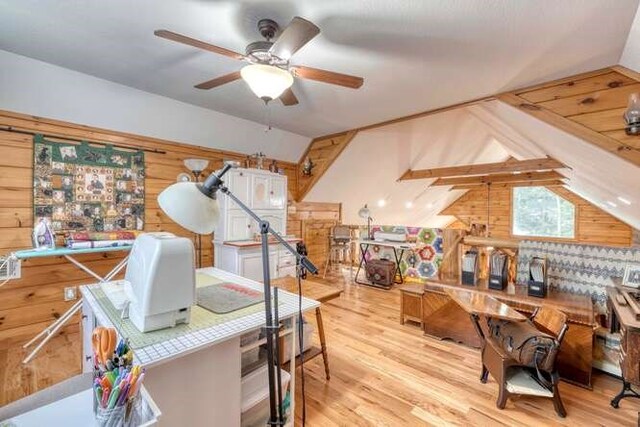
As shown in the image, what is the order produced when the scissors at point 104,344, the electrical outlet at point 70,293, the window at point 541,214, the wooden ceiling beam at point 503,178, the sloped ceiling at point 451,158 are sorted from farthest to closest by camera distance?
the window at point 541,214, the wooden ceiling beam at point 503,178, the electrical outlet at point 70,293, the sloped ceiling at point 451,158, the scissors at point 104,344

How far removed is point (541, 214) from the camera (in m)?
6.79

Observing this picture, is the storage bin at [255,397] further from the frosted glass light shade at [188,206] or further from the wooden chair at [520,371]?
the wooden chair at [520,371]

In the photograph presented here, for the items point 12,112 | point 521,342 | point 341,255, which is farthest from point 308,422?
point 341,255

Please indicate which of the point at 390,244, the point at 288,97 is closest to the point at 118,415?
the point at 288,97

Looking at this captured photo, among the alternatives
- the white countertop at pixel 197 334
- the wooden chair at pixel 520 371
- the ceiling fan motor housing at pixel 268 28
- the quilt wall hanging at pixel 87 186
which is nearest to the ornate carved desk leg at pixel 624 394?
the wooden chair at pixel 520 371

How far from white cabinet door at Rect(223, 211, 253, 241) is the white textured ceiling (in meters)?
1.61

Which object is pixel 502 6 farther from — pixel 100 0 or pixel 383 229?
pixel 383 229

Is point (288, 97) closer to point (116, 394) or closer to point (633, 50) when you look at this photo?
point (116, 394)

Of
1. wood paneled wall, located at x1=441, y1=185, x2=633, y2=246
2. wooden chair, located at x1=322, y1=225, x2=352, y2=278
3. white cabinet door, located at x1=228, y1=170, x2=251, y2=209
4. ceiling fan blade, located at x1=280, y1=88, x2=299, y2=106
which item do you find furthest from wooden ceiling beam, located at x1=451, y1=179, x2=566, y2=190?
ceiling fan blade, located at x1=280, y1=88, x2=299, y2=106

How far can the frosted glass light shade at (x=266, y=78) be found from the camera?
5.13ft

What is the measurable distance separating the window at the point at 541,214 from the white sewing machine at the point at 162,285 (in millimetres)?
8045

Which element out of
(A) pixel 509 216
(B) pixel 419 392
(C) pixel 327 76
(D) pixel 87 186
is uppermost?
(C) pixel 327 76

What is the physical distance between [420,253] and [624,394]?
3.08 metres

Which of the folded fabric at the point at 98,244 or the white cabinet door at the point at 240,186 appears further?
the white cabinet door at the point at 240,186
